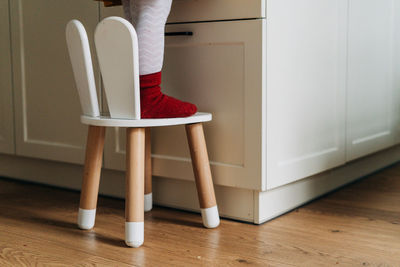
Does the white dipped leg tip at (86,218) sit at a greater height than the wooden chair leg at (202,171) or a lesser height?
lesser

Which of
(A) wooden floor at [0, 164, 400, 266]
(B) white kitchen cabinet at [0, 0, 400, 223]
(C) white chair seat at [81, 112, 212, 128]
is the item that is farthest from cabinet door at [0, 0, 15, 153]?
(C) white chair seat at [81, 112, 212, 128]

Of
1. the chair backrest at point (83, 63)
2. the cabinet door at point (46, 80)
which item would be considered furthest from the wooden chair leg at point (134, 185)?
the cabinet door at point (46, 80)

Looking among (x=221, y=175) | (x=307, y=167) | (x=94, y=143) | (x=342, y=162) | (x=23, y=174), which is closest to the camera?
(x=94, y=143)

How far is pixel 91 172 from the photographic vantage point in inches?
52.3

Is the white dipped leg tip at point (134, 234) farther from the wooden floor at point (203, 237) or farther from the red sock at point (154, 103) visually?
the red sock at point (154, 103)

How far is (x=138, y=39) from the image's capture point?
122 cm

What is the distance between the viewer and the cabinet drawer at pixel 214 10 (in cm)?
132

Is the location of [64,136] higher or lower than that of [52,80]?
lower

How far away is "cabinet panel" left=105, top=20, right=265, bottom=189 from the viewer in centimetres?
135

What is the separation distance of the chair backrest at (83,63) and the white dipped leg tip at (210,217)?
0.39 m

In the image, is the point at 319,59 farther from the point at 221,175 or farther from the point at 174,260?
the point at 174,260

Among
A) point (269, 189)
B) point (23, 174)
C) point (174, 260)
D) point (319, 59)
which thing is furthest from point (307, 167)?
point (23, 174)

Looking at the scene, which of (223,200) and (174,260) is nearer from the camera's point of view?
(174,260)

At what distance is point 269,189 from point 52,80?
0.86 m
